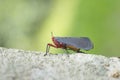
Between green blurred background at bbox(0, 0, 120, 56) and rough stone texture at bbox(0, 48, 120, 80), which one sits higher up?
green blurred background at bbox(0, 0, 120, 56)

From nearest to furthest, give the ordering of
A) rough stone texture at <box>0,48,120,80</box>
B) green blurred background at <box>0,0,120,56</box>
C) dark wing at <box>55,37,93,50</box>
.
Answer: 1. rough stone texture at <box>0,48,120,80</box>
2. dark wing at <box>55,37,93,50</box>
3. green blurred background at <box>0,0,120,56</box>

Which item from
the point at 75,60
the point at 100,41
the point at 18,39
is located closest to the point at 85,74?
the point at 75,60

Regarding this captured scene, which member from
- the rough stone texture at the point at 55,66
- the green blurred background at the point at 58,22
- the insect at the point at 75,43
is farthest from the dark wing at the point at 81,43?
the green blurred background at the point at 58,22

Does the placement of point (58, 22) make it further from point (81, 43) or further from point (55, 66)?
point (55, 66)

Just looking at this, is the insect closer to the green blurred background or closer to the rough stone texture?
the rough stone texture

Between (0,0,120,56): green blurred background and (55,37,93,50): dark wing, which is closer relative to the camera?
(55,37,93,50): dark wing

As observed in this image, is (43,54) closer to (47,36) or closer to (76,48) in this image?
(76,48)

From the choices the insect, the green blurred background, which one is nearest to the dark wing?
the insect
